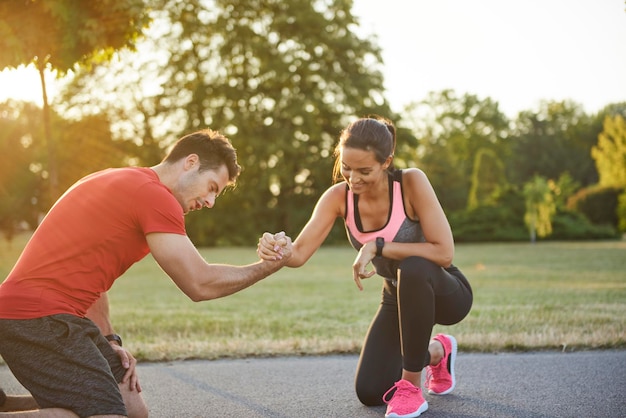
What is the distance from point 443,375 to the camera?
166 inches

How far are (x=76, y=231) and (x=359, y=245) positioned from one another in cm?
185

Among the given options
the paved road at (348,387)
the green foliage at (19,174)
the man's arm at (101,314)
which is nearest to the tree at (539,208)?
the green foliage at (19,174)

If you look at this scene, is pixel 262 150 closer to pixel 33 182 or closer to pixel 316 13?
pixel 316 13

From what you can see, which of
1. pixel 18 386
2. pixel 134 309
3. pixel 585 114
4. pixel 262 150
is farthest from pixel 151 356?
pixel 585 114

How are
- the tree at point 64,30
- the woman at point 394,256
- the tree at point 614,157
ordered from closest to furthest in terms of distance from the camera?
the woman at point 394,256
the tree at point 64,30
the tree at point 614,157

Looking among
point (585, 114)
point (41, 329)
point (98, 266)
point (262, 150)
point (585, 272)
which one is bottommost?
point (585, 272)

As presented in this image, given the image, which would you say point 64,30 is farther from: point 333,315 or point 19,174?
point 19,174

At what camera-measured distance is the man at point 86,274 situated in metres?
2.82

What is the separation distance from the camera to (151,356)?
549cm

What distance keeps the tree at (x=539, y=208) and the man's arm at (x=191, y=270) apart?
30.2 metres

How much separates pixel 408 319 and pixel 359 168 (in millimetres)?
881

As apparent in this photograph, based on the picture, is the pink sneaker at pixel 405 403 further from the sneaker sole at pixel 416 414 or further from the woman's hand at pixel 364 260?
the woman's hand at pixel 364 260

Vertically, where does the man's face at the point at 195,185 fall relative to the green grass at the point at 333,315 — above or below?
above

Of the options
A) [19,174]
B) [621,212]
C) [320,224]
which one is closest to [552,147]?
[621,212]
